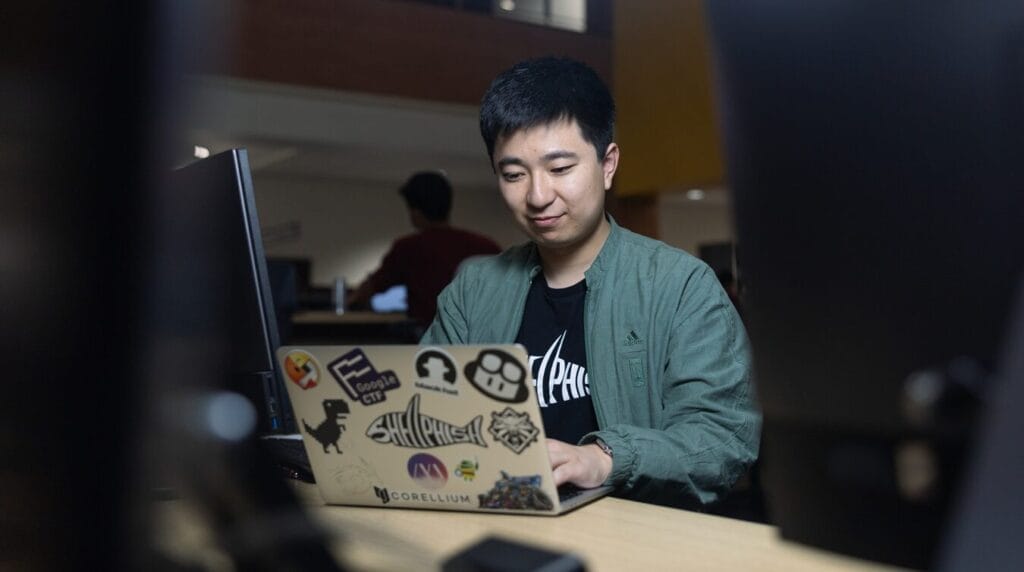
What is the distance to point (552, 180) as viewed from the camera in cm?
135

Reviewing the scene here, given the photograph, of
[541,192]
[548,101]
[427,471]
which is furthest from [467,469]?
[548,101]

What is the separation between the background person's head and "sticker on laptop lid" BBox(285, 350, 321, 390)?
243 centimetres

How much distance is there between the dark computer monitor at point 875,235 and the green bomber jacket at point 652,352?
54 centimetres

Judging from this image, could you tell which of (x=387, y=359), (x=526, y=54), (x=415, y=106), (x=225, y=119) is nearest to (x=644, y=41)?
(x=526, y=54)

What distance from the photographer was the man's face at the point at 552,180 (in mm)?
1343

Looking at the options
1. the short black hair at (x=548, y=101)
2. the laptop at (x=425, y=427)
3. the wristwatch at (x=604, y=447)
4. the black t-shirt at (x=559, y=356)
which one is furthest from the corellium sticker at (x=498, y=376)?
the short black hair at (x=548, y=101)

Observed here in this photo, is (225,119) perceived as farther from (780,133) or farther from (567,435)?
(567,435)

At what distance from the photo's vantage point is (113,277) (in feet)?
0.96

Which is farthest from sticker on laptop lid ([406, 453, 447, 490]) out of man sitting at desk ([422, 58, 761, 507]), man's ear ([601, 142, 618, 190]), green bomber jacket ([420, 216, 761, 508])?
man's ear ([601, 142, 618, 190])

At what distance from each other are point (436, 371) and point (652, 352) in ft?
1.86

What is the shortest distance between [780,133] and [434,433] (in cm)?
49

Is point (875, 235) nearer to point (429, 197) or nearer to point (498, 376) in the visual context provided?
point (498, 376)

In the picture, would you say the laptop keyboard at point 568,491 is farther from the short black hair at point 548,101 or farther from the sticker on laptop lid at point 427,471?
the short black hair at point 548,101

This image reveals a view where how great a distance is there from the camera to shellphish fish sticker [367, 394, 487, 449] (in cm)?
80
